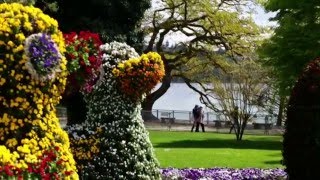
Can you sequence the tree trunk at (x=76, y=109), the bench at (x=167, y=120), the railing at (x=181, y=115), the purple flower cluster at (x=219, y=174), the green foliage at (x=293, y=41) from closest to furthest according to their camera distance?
the purple flower cluster at (x=219, y=174) → the tree trunk at (x=76, y=109) → the green foliage at (x=293, y=41) → the bench at (x=167, y=120) → the railing at (x=181, y=115)

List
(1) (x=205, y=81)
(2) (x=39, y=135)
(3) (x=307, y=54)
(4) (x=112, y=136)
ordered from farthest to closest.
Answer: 1. (1) (x=205, y=81)
2. (3) (x=307, y=54)
3. (4) (x=112, y=136)
4. (2) (x=39, y=135)

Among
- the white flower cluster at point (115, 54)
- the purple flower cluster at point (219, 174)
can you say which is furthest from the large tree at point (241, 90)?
the white flower cluster at point (115, 54)

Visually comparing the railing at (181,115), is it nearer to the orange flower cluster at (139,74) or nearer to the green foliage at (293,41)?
the green foliage at (293,41)

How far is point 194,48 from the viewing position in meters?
39.3

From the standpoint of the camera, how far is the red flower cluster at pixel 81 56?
6473 millimetres

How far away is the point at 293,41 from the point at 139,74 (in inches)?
653

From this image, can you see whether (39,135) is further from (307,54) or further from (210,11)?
(210,11)

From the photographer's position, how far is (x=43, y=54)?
5480 mm

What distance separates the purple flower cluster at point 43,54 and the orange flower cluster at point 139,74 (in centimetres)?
304

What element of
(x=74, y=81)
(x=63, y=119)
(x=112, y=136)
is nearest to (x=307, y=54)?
(x=63, y=119)

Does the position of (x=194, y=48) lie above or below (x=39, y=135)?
above

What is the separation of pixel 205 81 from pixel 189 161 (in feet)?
80.4

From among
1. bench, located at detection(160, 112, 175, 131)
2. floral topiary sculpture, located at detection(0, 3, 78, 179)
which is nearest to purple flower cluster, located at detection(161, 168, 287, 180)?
floral topiary sculpture, located at detection(0, 3, 78, 179)

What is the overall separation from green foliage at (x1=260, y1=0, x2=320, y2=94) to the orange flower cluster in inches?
614
